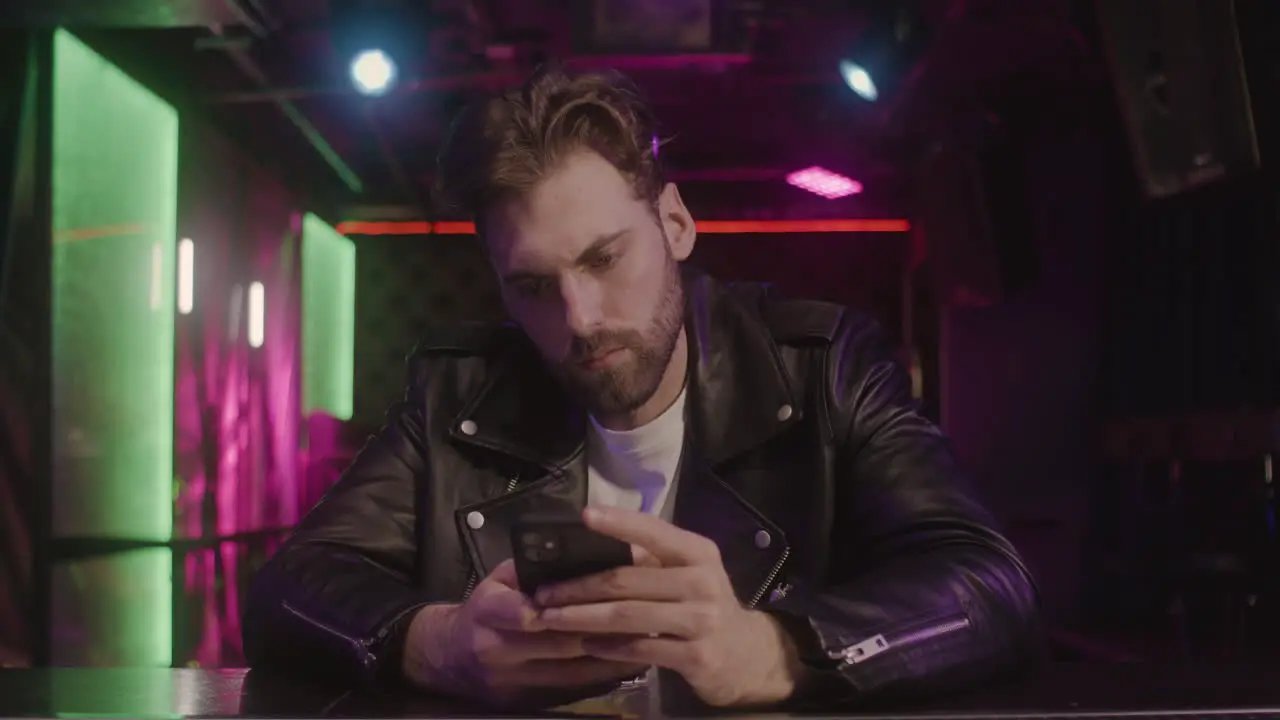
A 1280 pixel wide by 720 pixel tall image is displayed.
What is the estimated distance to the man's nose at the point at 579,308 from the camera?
1.45 m

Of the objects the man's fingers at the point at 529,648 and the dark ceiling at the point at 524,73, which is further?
the dark ceiling at the point at 524,73

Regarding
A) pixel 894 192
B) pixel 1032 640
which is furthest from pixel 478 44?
pixel 1032 640

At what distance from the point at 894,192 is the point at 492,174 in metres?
7.31

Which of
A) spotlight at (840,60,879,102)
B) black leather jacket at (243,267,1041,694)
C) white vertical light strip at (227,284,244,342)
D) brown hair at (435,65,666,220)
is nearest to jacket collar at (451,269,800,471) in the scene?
black leather jacket at (243,267,1041,694)

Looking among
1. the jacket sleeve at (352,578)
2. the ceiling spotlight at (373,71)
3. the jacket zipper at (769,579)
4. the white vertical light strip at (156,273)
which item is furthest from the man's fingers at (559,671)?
the white vertical light strip at (156,273)

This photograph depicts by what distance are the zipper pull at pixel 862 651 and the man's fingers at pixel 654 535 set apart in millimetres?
164

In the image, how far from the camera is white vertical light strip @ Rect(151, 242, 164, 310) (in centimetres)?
485

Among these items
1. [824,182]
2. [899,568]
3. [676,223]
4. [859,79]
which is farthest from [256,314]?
[899,568]

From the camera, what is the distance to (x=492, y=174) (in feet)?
4.74

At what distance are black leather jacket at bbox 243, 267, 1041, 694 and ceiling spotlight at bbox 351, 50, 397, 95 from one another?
9.77 feet

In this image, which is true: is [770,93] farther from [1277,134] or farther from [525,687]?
[525,687]

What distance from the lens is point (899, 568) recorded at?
1.20 meters

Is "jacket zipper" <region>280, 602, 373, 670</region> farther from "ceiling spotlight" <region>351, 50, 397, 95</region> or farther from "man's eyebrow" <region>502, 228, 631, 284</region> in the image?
"ceiling spotlight" <region>351, 50, 397, 95</region>

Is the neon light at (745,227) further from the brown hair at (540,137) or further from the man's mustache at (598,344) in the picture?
the man's mustache at (598,344)
